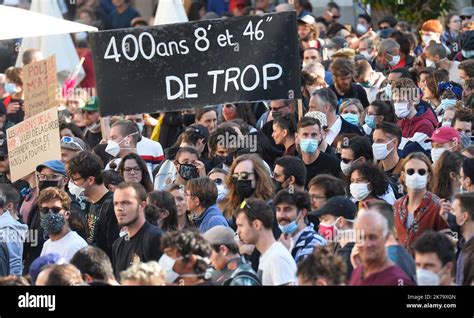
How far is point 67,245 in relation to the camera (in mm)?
11141

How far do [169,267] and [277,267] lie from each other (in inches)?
31.4

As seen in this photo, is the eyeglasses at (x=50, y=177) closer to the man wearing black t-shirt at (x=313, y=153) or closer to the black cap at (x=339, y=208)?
the man wearing black t-shirt at (x=313, y=153)

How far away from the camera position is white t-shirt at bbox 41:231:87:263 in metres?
11.1

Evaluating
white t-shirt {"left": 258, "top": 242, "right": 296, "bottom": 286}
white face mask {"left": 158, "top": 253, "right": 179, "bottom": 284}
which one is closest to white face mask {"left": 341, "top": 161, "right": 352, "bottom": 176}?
white t-shirt {"left": 258, "top": 242, "right": 296, "bottom": 286}

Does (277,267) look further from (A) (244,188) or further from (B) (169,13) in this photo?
(B) (169,13)

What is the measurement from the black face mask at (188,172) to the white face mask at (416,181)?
7.38ft

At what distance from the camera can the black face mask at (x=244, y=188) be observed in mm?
11984

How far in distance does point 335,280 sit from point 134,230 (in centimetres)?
260

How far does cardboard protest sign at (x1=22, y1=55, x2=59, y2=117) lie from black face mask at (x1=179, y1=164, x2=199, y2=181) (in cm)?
189

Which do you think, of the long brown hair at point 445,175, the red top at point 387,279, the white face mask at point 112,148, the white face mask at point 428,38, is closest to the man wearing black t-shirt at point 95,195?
the white face mask at point 112,148

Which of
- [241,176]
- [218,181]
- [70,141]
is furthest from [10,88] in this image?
[241,176]

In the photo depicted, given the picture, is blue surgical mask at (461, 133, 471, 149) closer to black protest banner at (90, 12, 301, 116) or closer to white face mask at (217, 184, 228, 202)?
black protest banner at (90, 12, 301, 116)

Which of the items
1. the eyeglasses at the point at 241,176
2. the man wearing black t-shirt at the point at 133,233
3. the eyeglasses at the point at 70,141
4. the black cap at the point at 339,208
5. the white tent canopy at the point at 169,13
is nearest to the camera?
the black cap at the point at 339,208
